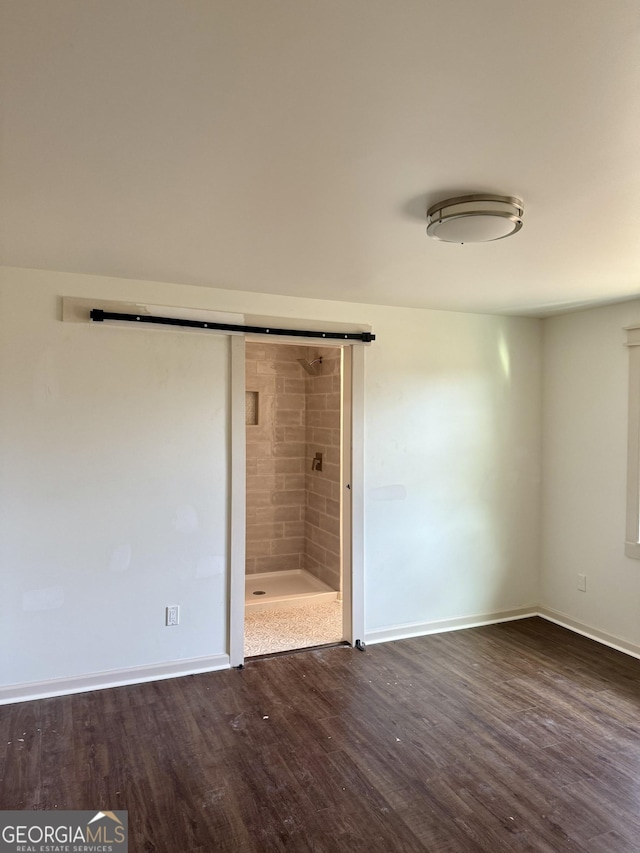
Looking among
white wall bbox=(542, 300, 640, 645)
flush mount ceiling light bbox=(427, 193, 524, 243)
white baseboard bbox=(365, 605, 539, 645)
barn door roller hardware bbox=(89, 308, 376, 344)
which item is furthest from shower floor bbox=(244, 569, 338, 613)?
flush mount ceiling light bbox=(427, 193, 524, 243)

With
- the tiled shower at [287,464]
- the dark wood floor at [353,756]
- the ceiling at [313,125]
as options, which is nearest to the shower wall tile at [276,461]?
the tiled shower at [287,464]

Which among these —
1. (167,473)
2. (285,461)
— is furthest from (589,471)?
(167,473)

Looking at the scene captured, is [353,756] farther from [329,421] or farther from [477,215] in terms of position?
[329,421]

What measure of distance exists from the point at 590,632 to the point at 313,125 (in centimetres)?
401

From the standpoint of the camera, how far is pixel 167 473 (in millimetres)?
3305

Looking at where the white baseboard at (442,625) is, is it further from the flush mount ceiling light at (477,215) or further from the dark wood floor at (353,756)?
the flush mount ceiling light at (477,215)

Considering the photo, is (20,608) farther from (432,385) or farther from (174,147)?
(432,385)

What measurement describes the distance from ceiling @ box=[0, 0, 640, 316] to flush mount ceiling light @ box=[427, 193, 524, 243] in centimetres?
4

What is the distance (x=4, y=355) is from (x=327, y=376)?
3.00m

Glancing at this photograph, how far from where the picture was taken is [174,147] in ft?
5.20

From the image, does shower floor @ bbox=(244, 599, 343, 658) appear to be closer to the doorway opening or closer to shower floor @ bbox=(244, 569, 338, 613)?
shower floor @ bbox=(244, 569, 338, 613)

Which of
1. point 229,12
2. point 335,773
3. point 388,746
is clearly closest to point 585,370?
point 388,746

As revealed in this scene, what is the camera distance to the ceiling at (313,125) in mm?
1084

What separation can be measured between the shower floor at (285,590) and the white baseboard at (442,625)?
3.56 feet
